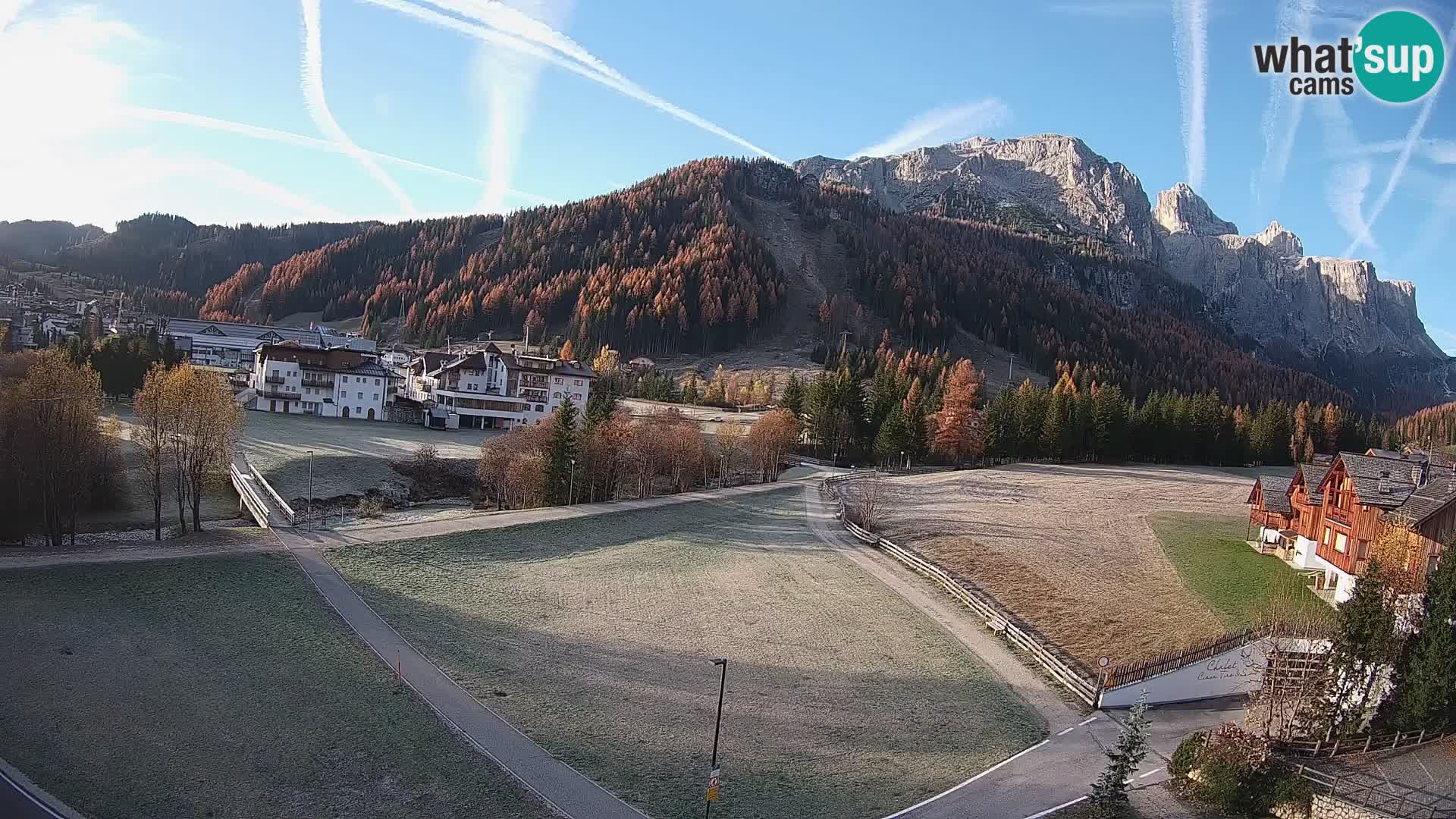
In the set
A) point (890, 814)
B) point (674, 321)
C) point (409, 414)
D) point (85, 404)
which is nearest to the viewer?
point (890, 814)

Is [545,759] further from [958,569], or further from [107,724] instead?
[958,569]

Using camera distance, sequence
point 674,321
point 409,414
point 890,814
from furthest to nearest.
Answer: point 674,321
point 409,414
point 890,814

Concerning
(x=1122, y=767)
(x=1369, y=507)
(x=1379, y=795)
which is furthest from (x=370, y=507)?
(x=1369, y=507)

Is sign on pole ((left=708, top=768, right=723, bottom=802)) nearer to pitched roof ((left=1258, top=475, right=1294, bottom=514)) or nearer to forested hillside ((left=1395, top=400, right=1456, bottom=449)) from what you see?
pitched roof ((left=1258, top=475, right=1294, bottom=514))

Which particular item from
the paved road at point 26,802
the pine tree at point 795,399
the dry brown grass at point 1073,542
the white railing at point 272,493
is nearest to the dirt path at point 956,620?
the dry brown grass at point 1073,542

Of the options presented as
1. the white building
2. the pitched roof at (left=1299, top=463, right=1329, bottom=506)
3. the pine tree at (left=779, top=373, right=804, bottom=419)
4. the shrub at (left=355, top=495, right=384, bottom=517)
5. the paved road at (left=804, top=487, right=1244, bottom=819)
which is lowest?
the paved road at (left=804, top=487, right=1244, bottom=819)

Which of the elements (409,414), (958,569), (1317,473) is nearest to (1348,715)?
(958,569)

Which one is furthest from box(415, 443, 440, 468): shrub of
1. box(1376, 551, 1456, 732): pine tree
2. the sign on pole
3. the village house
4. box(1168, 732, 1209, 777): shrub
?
box(1376, 551, 1456, 732): pine tree
